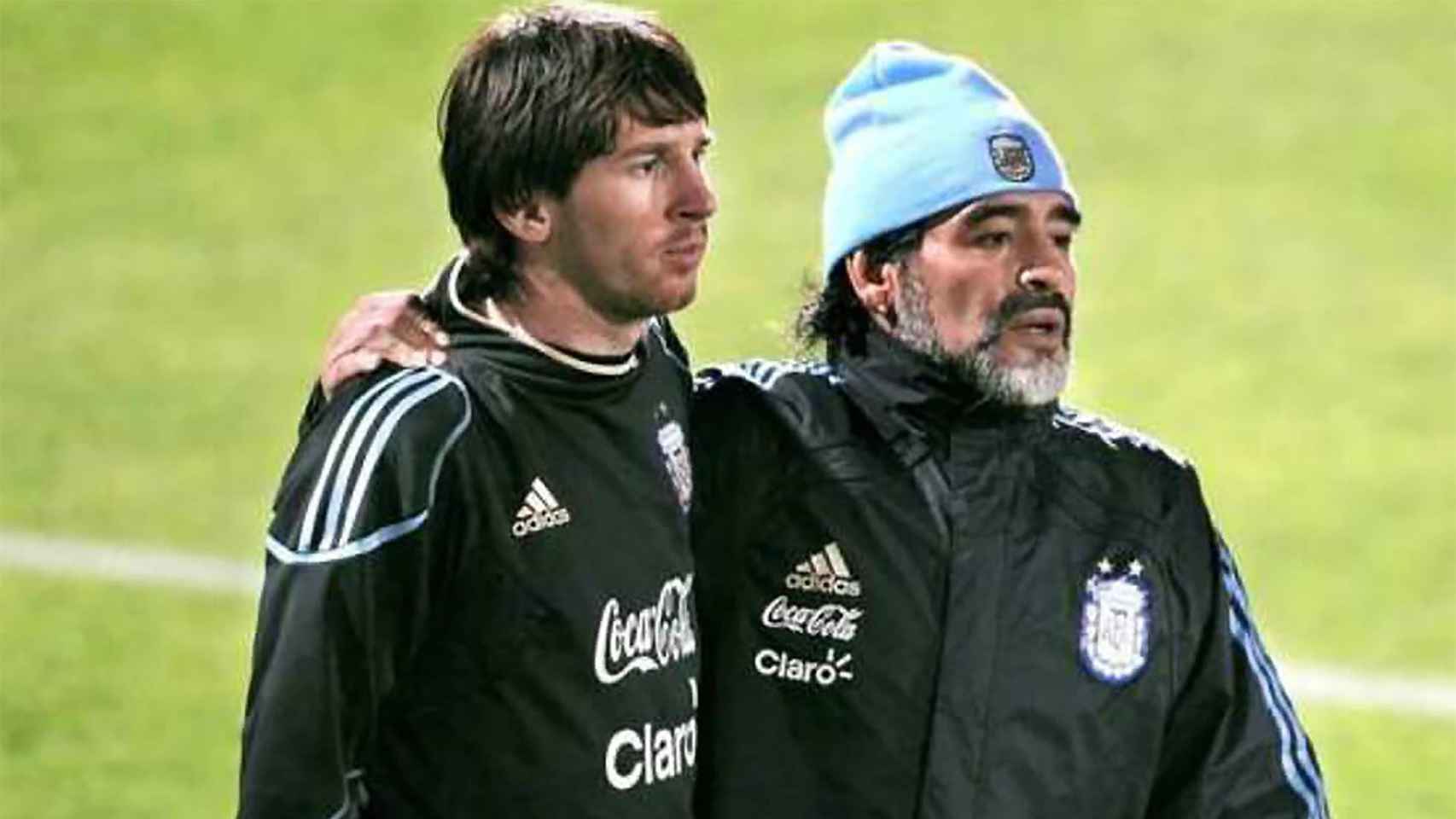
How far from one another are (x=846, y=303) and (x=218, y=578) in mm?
4605

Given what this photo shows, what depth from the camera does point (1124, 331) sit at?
11.5 meters

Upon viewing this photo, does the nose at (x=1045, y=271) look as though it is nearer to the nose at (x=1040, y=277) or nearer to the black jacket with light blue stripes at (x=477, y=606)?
the nose at (x=1040, y=277)

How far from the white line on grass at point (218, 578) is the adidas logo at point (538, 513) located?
465 cm

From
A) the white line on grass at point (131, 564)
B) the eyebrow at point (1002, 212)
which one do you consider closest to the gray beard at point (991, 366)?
the eyebrow at point (1002, 212)

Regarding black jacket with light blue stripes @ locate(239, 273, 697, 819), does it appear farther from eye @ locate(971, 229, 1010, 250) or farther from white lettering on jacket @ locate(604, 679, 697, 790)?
eye @ locate(971, 229, 1010, 250)

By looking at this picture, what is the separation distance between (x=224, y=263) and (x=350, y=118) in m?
1.03

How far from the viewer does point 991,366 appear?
17.9ft

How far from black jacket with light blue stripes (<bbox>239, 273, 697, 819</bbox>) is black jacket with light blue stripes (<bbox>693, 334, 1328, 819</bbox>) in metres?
0.19

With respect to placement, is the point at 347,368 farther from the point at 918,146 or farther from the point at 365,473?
the point at 918,146

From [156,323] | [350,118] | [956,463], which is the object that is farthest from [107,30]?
[956,463]

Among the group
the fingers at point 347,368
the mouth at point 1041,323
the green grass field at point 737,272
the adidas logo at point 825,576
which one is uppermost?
the green grass field at point 737,272

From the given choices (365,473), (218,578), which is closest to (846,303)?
(365,473)

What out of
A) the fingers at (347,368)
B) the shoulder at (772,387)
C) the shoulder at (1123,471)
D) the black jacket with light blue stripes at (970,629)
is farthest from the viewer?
the shoulder at (772,387)

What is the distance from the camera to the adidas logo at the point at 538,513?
5.08 metres
